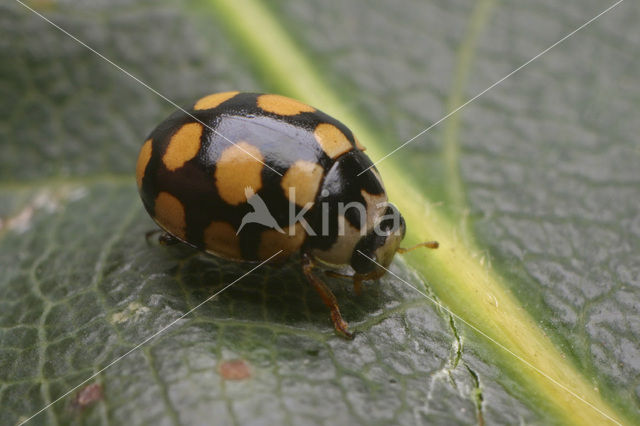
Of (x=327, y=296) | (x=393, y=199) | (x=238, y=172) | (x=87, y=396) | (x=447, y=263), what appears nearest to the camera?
(x=87, y=396)

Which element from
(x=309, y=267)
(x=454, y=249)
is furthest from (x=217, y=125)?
(x=454, y=249)

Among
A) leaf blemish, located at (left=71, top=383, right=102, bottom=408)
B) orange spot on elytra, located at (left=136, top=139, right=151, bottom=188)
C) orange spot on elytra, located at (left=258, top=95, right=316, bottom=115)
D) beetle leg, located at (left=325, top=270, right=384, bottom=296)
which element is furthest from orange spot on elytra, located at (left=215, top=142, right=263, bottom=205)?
leaf blemish, located at (left=71, top=383, right=102, bottom=408)

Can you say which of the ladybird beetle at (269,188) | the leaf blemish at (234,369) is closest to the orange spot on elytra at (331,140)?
the ladybird beetle at (269,188)

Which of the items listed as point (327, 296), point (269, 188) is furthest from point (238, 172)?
point (327, 296)

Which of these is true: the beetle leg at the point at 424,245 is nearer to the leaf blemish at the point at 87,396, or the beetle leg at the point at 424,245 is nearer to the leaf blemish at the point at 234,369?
the leaf blemish at the point at 234,369

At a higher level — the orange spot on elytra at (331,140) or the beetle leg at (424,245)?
the orange spot on elytra at (331,140)

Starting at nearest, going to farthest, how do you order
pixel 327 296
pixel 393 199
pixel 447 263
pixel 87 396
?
1. pixel 87 396
2. pixel 327 296
3. pixel 447 263
4. pixel 393 199

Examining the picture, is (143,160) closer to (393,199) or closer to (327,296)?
(327,296)

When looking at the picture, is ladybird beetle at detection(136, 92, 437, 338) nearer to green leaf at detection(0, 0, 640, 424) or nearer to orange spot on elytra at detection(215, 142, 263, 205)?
orange spot on elytra at detection(215, 142, 263, 205)
